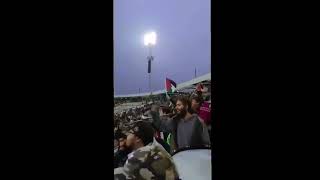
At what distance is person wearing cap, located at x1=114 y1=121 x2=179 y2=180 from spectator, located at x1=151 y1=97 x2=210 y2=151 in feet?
0.19

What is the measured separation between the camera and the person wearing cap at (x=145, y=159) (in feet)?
5.22

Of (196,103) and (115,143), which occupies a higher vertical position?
(196,103)

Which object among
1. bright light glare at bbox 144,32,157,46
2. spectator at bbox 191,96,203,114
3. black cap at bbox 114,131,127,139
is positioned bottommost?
black cap at bbox 114,131,127,139

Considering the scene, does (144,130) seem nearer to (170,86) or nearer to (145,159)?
(145,159)

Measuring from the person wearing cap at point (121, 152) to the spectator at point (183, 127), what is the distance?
17 cm

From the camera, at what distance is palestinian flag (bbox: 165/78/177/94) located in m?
1.65

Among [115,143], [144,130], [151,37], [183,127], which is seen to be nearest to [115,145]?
[115,143]

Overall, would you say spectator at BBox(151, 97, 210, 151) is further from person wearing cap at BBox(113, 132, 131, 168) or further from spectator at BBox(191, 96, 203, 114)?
person wearing cap at BBox(113, 132, 131, 168)

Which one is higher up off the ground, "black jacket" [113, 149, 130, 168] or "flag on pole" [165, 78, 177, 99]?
"flag on pole" [165, 78, 177, 99]

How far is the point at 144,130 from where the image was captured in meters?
1.62

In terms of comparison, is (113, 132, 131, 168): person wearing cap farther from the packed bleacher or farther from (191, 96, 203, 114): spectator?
(191, 96, 203, 114): spectator

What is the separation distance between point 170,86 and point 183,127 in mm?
206

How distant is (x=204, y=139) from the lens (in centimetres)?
163

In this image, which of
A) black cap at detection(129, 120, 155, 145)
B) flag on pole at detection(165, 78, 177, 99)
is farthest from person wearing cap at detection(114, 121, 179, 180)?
flag on pole at detection(165, 78, 177, 99)
